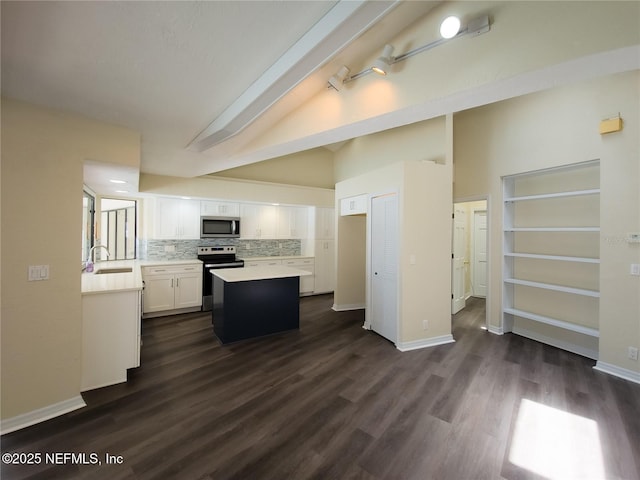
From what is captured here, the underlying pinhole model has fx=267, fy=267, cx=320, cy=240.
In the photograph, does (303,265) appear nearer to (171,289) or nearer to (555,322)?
(171,289)

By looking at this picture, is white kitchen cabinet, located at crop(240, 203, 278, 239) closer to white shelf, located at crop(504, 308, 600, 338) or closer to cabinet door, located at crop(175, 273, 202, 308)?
cabinet door, located at crop(175, 273, 202, 308)

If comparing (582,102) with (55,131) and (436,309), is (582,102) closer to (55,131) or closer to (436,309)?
(436,309)

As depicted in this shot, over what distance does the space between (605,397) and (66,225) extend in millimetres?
4903

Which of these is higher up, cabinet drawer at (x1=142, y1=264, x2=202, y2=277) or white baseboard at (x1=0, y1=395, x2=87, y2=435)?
cabinet drawer at (x1=142, y1=264, x2=202, y2=277)

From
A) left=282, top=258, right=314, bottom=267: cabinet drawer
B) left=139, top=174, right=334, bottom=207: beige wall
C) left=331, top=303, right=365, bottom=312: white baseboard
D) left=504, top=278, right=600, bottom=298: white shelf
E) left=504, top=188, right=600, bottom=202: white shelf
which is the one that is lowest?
left=331, top=303, right=365, bottom=312: white baseboard

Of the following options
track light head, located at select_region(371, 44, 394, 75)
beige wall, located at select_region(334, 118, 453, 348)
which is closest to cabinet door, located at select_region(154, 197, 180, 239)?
beige wall, located at select_region(334, 118, 453, 348)

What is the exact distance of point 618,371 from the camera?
2807 mm

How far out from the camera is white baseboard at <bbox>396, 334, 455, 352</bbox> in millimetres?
3379

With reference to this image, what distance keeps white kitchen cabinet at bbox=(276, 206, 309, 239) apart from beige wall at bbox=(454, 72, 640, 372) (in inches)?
148

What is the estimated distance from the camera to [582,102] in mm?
3135

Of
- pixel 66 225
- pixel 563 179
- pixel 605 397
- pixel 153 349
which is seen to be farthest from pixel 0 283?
pixel 563 179

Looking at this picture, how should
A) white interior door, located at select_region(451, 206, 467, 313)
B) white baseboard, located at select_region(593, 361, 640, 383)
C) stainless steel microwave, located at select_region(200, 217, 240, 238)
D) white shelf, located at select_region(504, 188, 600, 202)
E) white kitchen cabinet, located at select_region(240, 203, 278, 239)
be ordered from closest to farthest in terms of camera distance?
1. white baseboard, located at select_region(593, 361, 640, 383)
2. white shelf, located at select_region(504, 188, 600, 202)
3. white interior door, located at select_region(451, 206, 467, 313)
4. stainless steel microwave, located at select_region(200, 217, 240, 238)
5. white kitchen cabinet, located at select_region(240, 203, 278, 239)

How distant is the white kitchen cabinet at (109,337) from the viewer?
7.95 feet

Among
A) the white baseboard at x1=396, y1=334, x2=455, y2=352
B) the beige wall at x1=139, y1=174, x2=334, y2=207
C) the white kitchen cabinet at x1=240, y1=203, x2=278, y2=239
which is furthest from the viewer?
the white kitchen cabinet at x1=240, y1=203, x2=278, y2=239
